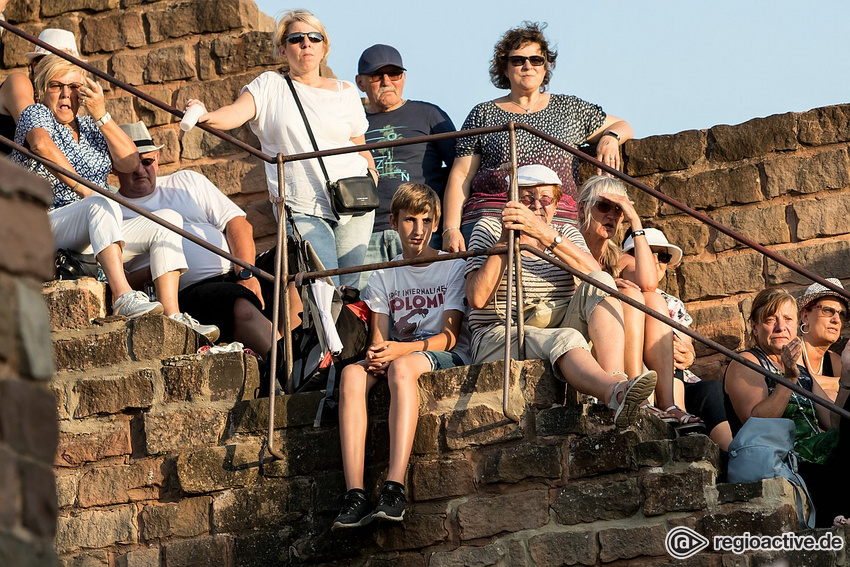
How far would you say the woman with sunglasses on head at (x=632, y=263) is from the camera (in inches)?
265

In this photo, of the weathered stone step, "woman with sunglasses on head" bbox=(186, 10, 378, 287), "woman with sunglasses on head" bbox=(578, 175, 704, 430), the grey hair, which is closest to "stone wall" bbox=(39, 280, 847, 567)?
the weathered stone step

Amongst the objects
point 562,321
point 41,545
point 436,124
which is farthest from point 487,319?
point 41,545

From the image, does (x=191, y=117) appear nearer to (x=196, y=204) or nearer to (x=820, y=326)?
(x=196, y=204)

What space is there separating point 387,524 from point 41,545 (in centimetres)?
→ 337

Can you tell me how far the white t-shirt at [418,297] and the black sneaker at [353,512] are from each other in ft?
2.93

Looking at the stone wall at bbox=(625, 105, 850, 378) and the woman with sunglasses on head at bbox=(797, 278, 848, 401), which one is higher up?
the stone wall at bbox=(625, 105, 850, 378)

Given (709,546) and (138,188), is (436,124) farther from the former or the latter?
(709,546)

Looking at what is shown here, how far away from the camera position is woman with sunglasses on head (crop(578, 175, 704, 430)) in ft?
22.1

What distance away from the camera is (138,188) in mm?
8008

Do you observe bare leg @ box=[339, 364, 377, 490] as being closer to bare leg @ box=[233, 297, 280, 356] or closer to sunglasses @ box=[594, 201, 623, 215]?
bare leg @ box=[233, 297, 280, 356]

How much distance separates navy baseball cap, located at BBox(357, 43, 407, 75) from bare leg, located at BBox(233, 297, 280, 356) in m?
1.69

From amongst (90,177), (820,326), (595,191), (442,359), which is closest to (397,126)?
(595,191)

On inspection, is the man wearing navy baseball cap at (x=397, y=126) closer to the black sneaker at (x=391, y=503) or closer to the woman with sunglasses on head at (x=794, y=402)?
the woman with sunglasses on head at (x=794, y=402)

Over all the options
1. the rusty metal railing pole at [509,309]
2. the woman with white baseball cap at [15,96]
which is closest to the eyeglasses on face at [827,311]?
the rusty metal railing pole at [509,309]
